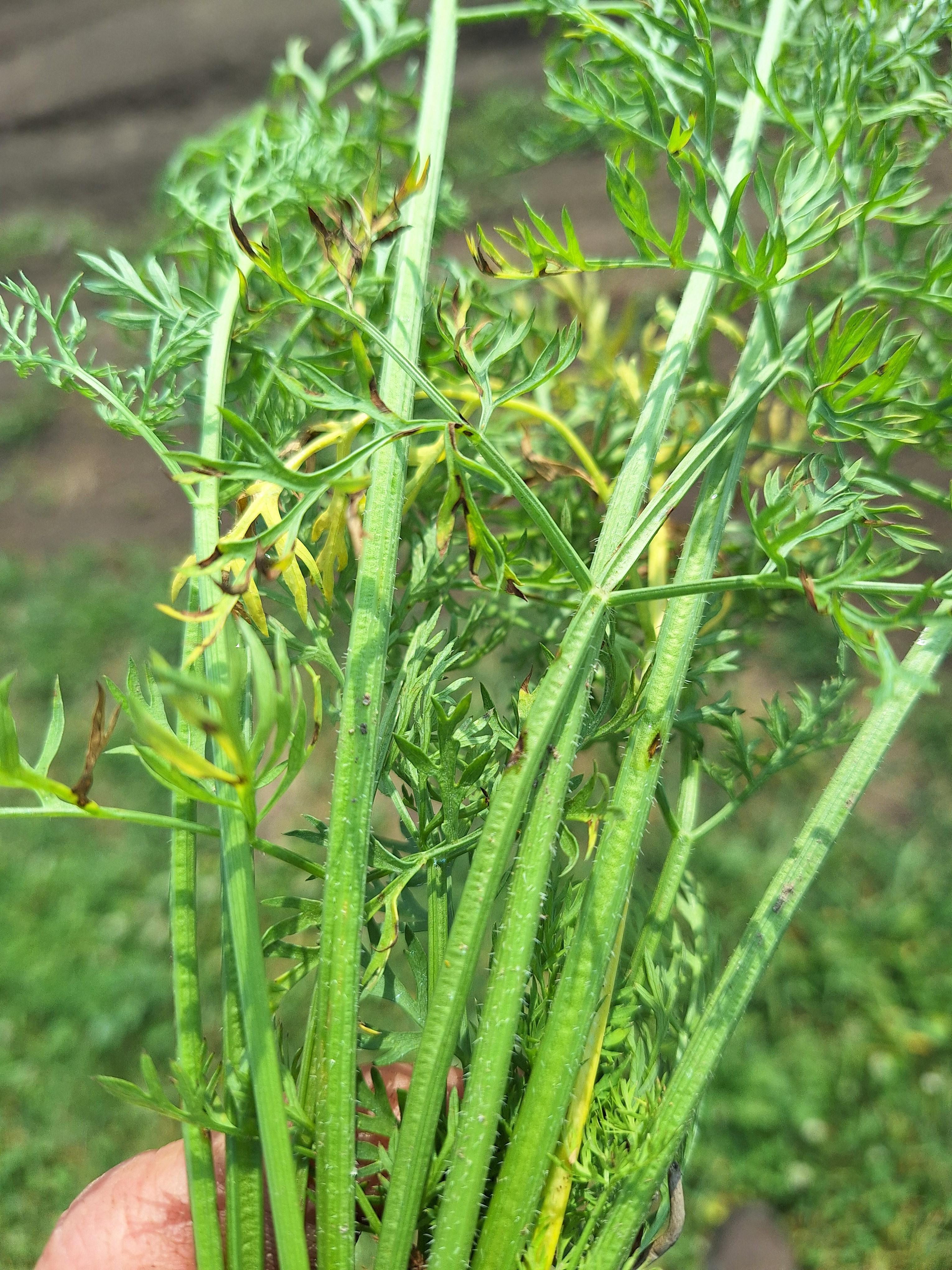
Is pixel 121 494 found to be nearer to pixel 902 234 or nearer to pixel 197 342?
pixel 197 342

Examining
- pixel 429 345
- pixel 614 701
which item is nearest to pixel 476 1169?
pixel 614 701

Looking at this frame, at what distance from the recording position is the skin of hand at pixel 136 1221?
142 centimetres

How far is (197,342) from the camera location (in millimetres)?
1125

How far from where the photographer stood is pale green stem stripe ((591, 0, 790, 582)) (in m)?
1.02

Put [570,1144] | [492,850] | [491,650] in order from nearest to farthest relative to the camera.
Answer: [492,850], [570,1144], [491,650]

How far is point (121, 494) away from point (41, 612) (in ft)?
1.91

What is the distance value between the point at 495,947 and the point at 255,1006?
10.3 inches

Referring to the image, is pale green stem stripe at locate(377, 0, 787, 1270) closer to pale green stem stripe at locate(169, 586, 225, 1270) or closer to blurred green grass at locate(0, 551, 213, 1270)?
pale green stem stripe at locate(169, 586, 225, 1270)

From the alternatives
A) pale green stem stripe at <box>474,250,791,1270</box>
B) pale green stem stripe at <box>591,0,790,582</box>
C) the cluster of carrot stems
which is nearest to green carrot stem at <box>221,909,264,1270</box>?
the cluster of carrot stems

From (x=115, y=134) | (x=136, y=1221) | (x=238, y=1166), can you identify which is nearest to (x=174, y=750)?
(x=238, y=1166)

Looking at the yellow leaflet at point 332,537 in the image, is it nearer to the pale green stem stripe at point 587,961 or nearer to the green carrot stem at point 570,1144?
the pale green stem stripe at point 587,961

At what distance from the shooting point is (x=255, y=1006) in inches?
37.4

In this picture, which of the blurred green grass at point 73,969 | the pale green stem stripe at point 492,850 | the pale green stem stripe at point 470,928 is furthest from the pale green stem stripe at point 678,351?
the blurred green grass at point 73,969

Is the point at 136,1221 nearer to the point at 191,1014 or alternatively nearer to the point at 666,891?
the point at 191,1014
